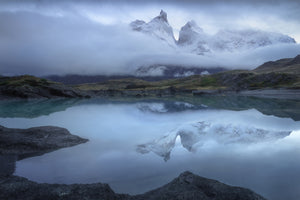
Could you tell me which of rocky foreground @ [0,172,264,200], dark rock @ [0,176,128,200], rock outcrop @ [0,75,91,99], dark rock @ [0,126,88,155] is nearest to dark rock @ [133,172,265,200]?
rocky foreground @ [0,172,264,200]

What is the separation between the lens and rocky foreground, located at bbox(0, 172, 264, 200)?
360 inches

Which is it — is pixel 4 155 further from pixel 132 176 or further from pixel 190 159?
pixel 190 159

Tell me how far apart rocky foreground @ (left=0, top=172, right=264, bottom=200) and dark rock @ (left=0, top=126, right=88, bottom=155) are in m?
6.87

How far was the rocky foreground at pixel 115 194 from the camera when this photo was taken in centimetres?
915

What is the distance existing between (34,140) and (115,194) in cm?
1145

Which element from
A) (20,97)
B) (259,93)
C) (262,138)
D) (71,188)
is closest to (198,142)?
(262,138)

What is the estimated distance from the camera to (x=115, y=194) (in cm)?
981

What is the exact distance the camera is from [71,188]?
9.77 meters

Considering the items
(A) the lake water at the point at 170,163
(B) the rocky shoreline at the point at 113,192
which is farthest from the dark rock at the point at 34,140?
(B) the rocky shoreline at the point at 113,192

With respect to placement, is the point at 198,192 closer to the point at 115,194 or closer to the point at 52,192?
the point at 115,194

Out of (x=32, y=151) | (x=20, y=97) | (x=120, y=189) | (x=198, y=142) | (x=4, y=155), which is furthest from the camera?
(x=20, y=97)

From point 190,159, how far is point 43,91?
111m

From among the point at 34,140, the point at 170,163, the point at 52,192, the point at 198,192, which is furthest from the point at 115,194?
the point at 34,140

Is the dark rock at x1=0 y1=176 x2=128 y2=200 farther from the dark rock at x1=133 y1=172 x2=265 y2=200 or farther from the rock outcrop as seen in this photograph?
the rock outcrop
